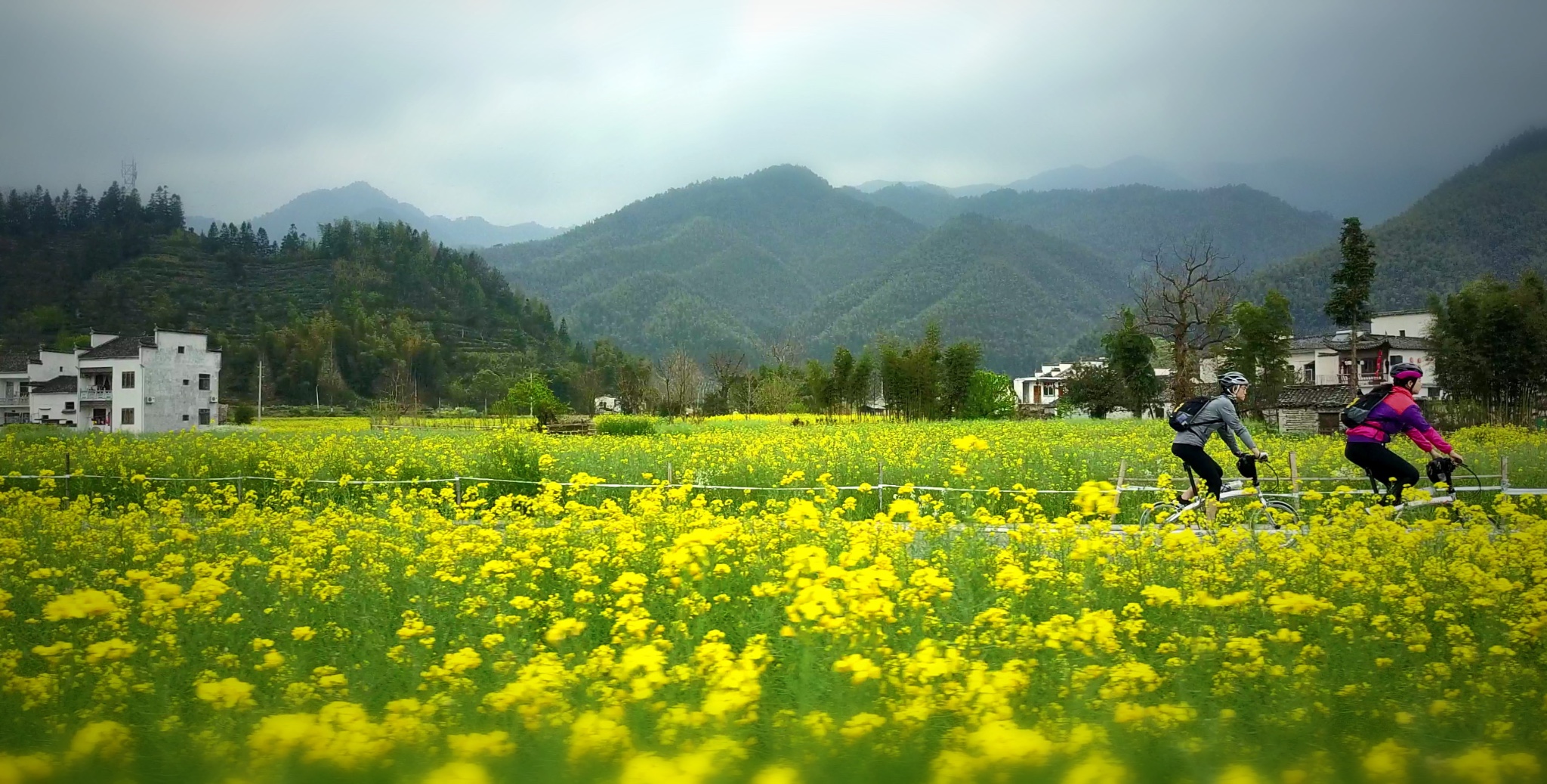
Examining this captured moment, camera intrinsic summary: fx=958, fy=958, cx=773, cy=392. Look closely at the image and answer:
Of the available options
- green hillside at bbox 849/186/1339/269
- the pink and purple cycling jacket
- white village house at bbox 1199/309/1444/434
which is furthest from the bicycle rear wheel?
green hillside at bbox 849/186/1339/269

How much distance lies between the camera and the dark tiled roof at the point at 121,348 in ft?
107

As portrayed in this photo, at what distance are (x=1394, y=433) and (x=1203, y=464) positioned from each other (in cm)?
164

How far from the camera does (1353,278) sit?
42344 millimetres

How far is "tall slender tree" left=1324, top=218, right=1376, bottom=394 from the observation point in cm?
4166

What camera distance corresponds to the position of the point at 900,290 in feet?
467

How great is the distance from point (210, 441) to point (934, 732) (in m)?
19.6

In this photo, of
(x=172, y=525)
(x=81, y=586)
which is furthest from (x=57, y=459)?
(x=81, y=586)

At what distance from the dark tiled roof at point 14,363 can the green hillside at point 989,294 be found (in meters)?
102

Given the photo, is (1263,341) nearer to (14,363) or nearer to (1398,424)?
(1398,424)

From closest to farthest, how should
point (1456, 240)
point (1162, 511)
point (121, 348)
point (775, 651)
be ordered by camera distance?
point (775, 651)
point (1162, 511)
point (121, 348)
point (1456, 240)

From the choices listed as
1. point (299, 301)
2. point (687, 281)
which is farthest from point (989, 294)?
point (299, 301)

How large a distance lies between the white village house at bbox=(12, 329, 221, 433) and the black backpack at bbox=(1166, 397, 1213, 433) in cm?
2402

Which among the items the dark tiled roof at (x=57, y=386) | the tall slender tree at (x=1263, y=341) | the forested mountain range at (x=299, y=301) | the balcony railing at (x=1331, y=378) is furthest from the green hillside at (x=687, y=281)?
the dark tiled roof at (x=57, y=386)

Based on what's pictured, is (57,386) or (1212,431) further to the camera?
(57,386)
